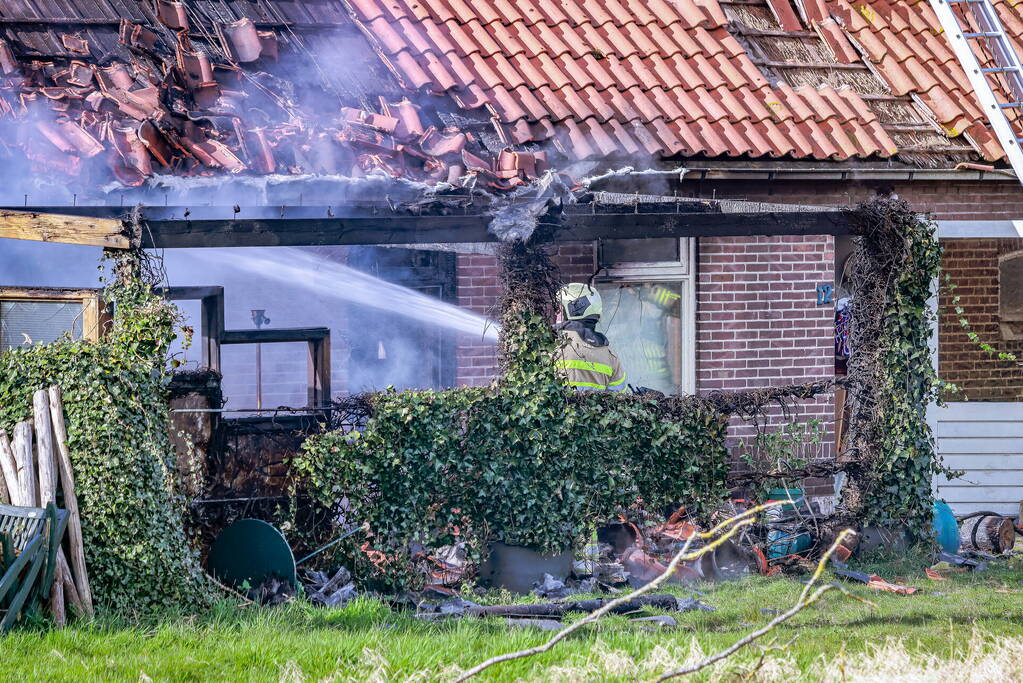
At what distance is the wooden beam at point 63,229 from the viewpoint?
7043 millimetres

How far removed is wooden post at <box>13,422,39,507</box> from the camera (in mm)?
6367

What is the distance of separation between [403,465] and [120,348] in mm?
1997

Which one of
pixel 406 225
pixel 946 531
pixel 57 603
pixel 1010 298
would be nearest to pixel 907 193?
pixel 1010 298

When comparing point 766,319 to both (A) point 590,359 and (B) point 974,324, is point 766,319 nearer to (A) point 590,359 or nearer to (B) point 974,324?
(A) point 590,359

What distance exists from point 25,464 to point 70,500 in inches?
12.6

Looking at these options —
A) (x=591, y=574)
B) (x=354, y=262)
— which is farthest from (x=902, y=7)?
(x=591, y=574)

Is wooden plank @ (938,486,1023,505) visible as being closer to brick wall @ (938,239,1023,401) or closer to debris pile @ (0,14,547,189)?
brick wall @ (938,239,1023,401)

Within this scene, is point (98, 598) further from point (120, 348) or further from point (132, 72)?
point (132, 72)

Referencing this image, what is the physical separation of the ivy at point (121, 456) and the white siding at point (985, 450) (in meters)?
8.09

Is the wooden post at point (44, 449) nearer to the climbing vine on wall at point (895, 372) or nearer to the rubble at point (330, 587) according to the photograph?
the rubble at point (330, 587)

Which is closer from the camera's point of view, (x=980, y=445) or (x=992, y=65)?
(x=992, y=65)

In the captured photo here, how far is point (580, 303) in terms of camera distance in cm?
989

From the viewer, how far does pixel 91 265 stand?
9539mm

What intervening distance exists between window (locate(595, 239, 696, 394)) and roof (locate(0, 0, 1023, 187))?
0.98 meters
